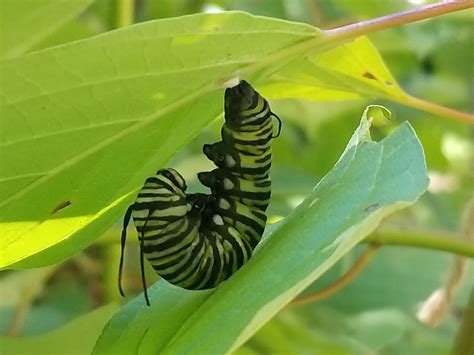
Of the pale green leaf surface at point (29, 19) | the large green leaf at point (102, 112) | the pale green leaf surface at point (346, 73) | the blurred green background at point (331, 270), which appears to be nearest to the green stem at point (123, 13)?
the blurred green background at point (331, 270)

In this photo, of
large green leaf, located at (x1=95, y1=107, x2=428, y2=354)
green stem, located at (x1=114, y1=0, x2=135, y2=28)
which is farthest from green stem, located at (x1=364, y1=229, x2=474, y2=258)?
green stem, located at (x1=114, y1=0, x2=135, y2=28)

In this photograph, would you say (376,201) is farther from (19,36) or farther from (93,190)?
(19,36)

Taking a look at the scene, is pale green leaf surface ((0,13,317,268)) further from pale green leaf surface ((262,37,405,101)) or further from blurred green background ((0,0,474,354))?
blurred green background ((0,0,474,354))

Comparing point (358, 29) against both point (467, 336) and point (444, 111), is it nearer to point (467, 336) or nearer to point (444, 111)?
point (444, 111)

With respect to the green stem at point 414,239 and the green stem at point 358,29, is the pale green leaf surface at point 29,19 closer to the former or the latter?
the green stem at point 358,29

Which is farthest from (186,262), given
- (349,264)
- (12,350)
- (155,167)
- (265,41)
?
(349,264)

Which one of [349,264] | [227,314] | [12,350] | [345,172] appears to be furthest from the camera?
[349,264]

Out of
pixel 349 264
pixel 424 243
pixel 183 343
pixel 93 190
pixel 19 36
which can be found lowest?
pixel 349 264
